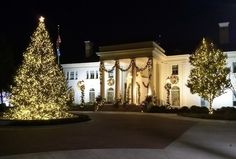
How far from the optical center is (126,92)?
1885 inches

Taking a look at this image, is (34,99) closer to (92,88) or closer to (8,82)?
(8,82)

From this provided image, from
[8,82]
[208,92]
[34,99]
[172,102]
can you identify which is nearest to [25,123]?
[34,99]

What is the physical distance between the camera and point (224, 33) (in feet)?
154

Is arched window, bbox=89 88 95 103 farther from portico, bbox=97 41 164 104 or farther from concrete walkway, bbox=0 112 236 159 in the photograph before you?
concrete walkway, bbox=0 112 236 159

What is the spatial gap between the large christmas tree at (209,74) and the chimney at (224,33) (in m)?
12.2

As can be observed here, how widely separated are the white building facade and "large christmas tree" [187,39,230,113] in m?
9.46

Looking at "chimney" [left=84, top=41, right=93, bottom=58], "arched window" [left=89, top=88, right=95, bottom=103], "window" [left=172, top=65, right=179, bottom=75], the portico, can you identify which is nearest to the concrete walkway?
the portico

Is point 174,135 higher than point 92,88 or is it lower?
lower

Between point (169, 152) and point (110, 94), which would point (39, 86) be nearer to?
point (169, 152)

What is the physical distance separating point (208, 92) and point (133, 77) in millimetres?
13996

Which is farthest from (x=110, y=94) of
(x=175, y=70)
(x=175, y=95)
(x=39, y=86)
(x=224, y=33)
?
(x=39, y=86)

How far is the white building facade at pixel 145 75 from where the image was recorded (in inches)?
1737

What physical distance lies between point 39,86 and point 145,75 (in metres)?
26.4

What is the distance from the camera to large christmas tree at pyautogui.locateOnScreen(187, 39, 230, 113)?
33406 millimetres
